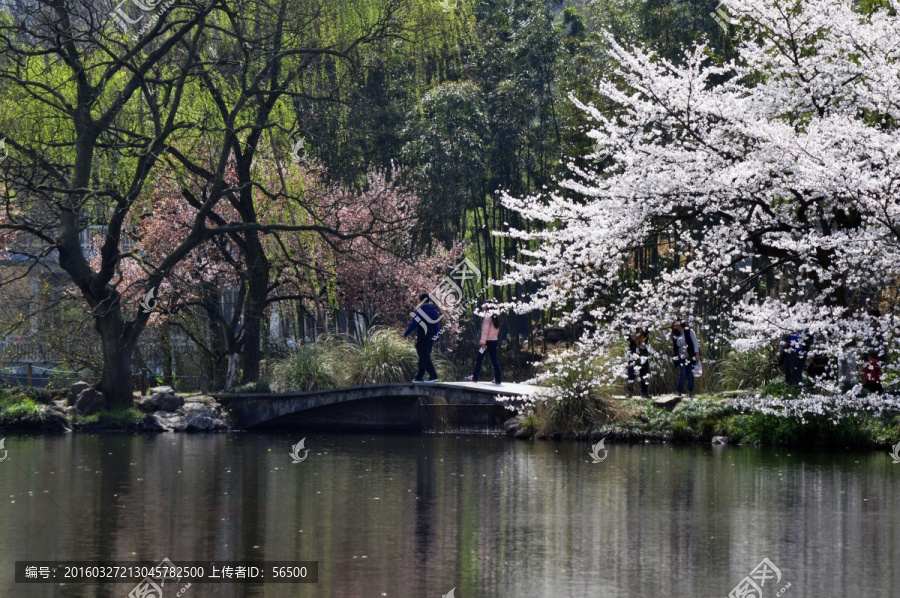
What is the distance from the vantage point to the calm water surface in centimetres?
861

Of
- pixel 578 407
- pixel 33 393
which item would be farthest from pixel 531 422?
pixel 33 393

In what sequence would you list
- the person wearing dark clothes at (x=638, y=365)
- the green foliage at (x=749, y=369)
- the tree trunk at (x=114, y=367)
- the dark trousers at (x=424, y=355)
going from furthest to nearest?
the tree trunk at (x=114, y=367) → the dark trousers at (x=424, y=355) → the green foliage at (x=749, y=369) → the person wearing dark clothes at (x=638, y=365)

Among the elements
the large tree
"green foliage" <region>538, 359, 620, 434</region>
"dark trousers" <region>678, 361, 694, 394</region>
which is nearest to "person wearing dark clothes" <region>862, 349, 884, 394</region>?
"dark trousers" <region>678, 361, 694, 394</region>

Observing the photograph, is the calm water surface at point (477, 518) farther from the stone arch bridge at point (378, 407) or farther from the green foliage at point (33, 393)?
the green foliage at point (33, 393)

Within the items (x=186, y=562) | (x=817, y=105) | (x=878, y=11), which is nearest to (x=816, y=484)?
(x=817, y=105)

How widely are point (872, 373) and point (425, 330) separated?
27.2 feet

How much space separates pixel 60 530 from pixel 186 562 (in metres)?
2.03

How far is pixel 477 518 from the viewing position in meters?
11.6

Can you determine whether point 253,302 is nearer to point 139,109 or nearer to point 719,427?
point 139,109

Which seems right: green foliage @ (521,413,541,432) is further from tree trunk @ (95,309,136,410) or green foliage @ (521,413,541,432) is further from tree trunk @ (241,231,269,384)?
tree trunk @ (95,309,136,410)

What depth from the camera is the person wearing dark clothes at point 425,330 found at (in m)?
22.8

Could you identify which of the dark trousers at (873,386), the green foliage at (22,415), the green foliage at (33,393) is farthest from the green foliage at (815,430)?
the green foliage at (33,393)

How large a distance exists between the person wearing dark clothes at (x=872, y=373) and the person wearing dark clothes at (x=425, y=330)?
25.8 feet

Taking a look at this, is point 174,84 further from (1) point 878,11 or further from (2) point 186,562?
(2) point 186,562
